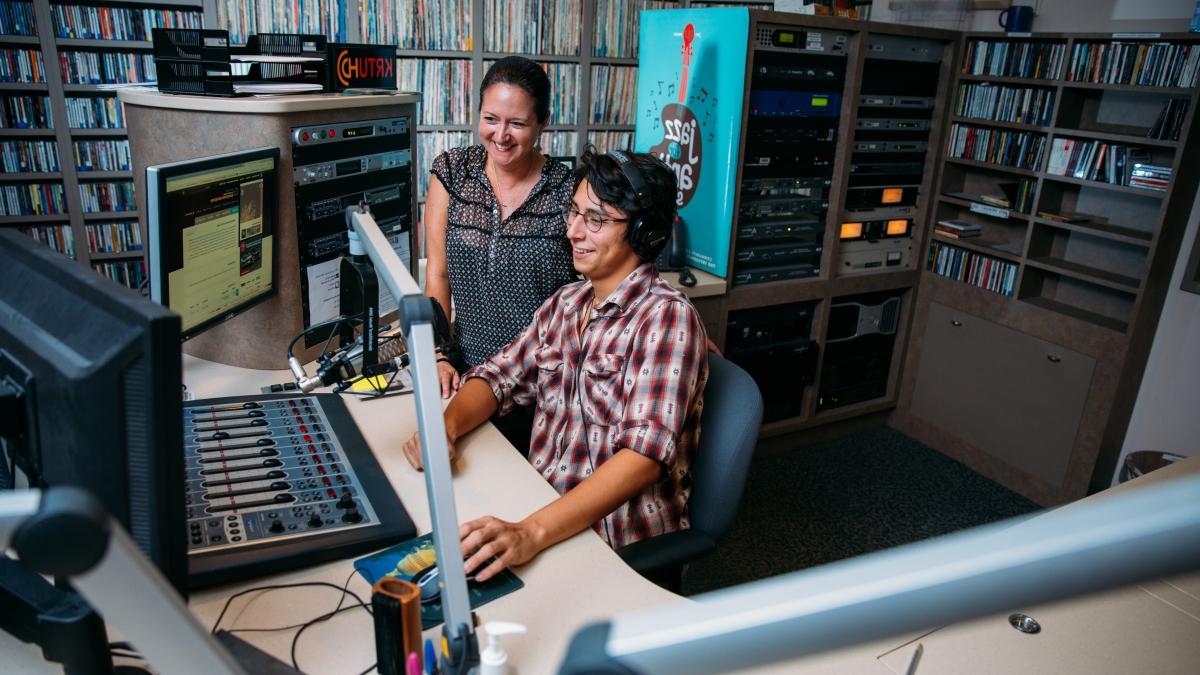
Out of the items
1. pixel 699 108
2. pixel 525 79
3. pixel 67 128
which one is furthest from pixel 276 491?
pixel 67 128

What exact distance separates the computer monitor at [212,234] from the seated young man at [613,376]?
48 centimetres

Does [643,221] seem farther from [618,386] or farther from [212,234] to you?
[212,234]

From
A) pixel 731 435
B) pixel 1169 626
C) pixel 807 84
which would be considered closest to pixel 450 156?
pixel 731 435

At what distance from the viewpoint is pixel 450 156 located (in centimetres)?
215

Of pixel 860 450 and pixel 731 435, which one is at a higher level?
pixel 731 435

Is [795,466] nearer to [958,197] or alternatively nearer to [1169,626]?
[958,197]

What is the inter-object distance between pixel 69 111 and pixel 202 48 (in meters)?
2.26

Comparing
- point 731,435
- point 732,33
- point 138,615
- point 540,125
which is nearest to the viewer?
point 138,615

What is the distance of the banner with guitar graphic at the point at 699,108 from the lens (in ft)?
9.09

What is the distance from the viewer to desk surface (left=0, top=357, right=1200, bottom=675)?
0.99 metres

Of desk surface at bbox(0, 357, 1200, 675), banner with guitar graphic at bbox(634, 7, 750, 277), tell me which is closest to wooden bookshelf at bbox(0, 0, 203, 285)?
banner with guitar graphic at bbox(634, 7, 750, 277)

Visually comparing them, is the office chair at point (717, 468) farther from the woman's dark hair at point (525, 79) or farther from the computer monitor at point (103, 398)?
the woman's dark hair at point (525, 79)

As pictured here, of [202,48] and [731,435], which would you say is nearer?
[731,435]

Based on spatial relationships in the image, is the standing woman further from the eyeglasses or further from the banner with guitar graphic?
the banner with guitar graphic
